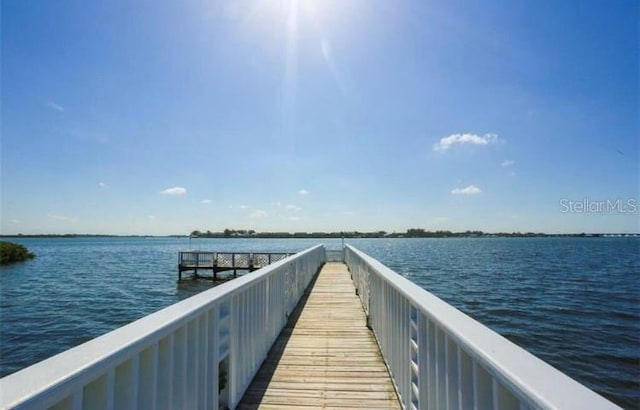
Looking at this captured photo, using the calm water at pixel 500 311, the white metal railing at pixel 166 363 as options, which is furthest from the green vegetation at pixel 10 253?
the white metal railing at pixel 166 363

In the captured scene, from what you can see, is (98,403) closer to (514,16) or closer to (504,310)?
(514,16)

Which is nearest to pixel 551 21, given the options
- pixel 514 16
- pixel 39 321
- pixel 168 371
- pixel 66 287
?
pixel 514 16

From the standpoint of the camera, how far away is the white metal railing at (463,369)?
0.86 m

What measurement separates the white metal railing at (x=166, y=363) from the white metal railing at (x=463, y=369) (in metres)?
1.28

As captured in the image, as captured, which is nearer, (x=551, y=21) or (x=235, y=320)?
(x=235, y=320)

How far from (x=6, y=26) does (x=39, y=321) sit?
480 inches

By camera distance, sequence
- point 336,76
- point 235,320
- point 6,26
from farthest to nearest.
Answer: point 336,76 → point 6,26 → point 235,320

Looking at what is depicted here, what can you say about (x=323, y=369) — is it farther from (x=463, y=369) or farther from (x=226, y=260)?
(x=226, y=260)

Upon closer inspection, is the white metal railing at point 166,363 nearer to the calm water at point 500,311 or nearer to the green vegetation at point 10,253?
the calm water at point 500,311

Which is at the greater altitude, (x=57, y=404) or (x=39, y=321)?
(x=57, y=404)

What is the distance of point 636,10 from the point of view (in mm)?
7668

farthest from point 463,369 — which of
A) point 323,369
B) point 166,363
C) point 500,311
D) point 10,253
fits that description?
point 10,253

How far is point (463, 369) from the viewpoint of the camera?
4.71 feet

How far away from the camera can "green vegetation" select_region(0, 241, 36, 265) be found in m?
36.0
